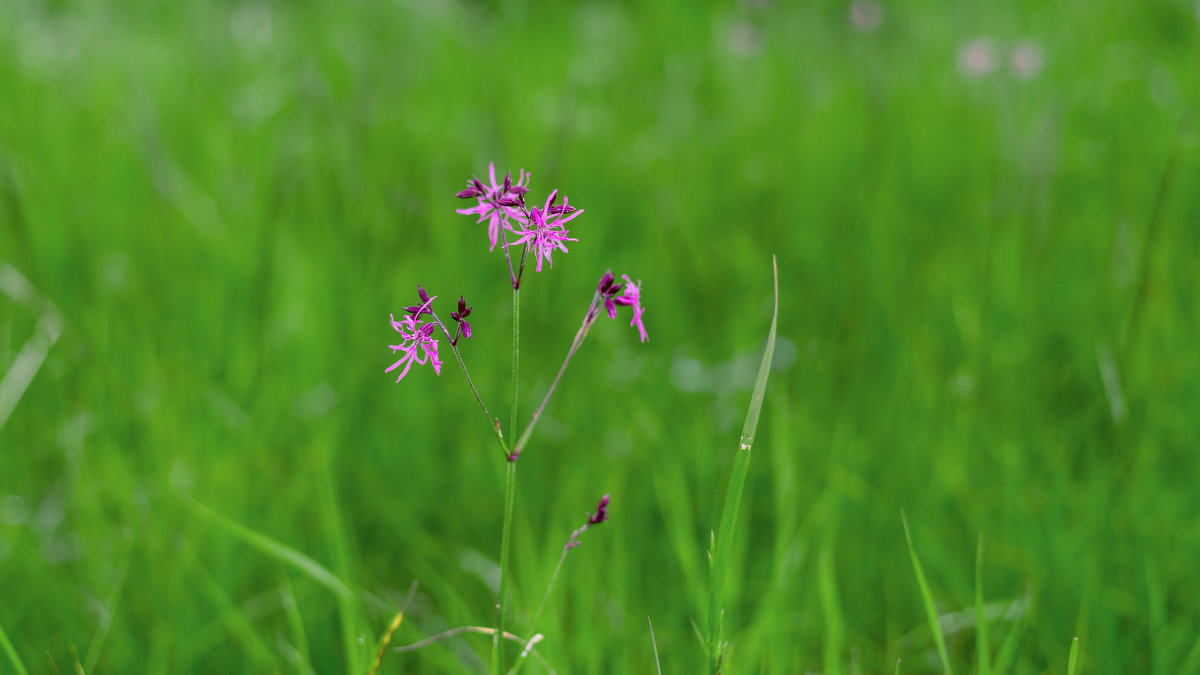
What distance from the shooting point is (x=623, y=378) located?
192 centimetres

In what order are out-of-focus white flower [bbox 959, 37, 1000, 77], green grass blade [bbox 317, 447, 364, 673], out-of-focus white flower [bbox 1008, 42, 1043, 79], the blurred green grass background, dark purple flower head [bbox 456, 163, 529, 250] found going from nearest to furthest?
dark purple flower head [bbox 456, 163, 529, 250] < green grass blade [bbox 317, 447, 364, 673] < the blurred green grass background < out-of-focus white flower [bbox 1008, 42, 1043, 79] < out-of-focus white flower [bbox 959, 37, 1000, 77]

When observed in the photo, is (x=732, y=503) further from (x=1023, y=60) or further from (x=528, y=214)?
(x=1023, y=60)

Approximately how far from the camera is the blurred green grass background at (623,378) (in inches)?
52.3

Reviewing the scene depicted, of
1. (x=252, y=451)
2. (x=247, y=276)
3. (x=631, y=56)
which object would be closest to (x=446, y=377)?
(x=252, y=451)

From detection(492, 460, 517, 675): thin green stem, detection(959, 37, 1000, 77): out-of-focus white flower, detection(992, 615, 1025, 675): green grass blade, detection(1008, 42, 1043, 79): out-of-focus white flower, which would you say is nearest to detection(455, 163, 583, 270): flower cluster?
detection(492, 460, 517, 675): thin green stem

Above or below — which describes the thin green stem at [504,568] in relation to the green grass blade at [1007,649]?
above

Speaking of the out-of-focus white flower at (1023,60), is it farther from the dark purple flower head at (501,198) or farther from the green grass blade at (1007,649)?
the dark purple flower head at (501,198)

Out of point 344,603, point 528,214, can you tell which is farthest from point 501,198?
point 344,603

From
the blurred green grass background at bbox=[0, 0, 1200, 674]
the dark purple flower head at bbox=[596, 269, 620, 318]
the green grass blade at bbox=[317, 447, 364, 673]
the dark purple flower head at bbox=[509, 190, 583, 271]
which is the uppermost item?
the dark purple flower head at bbox=[509, 190, 583, 271]

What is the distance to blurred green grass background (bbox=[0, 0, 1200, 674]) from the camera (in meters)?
1.33

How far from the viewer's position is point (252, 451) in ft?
5.32

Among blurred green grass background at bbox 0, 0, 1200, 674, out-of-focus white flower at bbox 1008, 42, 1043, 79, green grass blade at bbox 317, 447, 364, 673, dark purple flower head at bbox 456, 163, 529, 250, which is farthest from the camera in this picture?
out-of-focus white flower at bbox 1008, 42, 1043, 79

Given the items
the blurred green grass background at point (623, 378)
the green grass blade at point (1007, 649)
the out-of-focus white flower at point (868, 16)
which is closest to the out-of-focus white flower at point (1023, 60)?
the blurred green grass background at point (623, 378)

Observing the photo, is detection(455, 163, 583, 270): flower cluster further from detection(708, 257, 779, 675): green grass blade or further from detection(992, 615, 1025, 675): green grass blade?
detection(992, 615, 1025, 675): green grass blade
